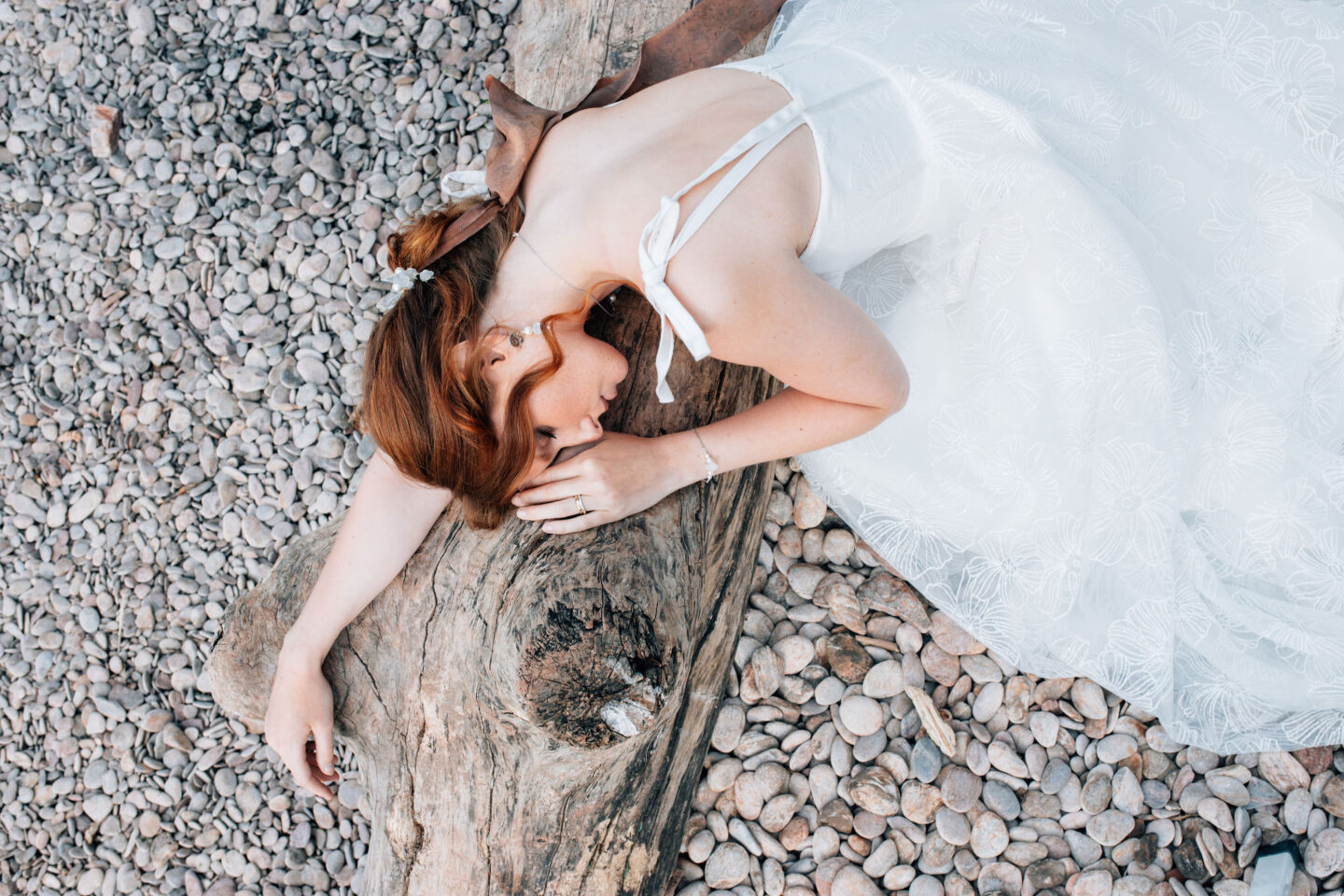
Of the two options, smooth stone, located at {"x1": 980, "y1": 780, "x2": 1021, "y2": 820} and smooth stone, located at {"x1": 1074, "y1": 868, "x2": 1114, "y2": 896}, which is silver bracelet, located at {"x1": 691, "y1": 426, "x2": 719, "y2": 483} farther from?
smooth stone, located at {"x1": 1074, "y1": 868, "x2": 1114, "y2": 896}

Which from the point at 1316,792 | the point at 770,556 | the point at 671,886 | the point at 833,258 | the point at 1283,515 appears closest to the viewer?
the point at 833,258

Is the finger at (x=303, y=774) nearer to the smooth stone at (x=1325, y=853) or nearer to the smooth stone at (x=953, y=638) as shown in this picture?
the smooth stone at (x=953, y=638)

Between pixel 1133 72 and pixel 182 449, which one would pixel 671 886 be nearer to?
pixel 182 449

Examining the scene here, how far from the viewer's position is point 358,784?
259 centimetres

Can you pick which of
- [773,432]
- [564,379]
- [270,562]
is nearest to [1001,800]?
[773,432]

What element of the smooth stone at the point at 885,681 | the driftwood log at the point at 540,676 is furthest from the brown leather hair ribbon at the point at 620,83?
the smooth stone at the point at 885,681

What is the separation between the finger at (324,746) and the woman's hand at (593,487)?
2.23 ft

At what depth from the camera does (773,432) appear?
197 cm

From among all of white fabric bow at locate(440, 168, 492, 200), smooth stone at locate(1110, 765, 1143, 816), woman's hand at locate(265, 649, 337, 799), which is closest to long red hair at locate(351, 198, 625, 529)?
white fabric bow at locate(440, 168, 492, 200)

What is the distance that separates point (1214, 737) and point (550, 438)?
1572 millimetres

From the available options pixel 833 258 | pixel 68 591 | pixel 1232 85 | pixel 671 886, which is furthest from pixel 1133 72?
pixel 68 591

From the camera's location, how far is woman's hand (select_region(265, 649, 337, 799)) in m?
2.02

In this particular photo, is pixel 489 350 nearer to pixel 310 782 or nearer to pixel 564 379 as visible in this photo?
pixel 564 379

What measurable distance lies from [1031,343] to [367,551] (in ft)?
4.92
